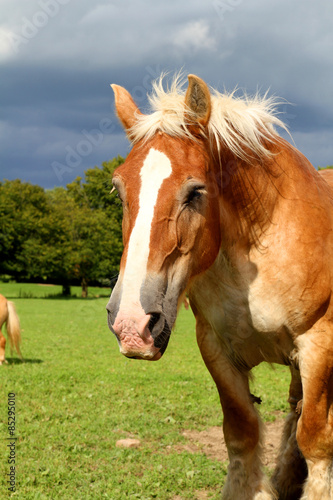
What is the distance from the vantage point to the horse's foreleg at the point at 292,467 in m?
3.86

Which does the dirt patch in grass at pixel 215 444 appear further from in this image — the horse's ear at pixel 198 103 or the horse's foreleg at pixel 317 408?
the horse's ear at pixel 198 103

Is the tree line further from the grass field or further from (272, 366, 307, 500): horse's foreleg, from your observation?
(272, 366, 307, 500): horse's foreleg

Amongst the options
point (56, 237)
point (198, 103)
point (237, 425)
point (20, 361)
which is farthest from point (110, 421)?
point (56, 237)

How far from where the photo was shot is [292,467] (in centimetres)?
390

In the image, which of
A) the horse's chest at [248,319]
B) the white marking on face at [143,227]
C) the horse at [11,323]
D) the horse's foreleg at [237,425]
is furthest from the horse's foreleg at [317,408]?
the horse at [11,323]

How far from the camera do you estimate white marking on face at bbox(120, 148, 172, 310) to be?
2088 mm

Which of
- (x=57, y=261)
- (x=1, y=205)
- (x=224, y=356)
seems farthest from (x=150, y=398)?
(x=1, y=205)

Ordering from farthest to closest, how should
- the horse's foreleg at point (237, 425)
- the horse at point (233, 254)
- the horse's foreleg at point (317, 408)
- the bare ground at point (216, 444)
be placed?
the bare ground at point (216, 444)
the horse's foreleg at point (237, 425)
the horse's foreleg at point (317, 408)
the horse at point (233, 254)

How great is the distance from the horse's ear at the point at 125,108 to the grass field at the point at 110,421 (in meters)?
1.31

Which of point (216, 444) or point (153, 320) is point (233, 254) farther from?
point (216, 444)

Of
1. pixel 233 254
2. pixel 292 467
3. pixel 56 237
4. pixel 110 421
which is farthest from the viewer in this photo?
pixel 56 237

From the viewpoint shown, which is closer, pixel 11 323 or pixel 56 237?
pixel 11 323

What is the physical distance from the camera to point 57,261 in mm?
41375

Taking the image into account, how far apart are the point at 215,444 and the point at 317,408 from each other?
117 inches
